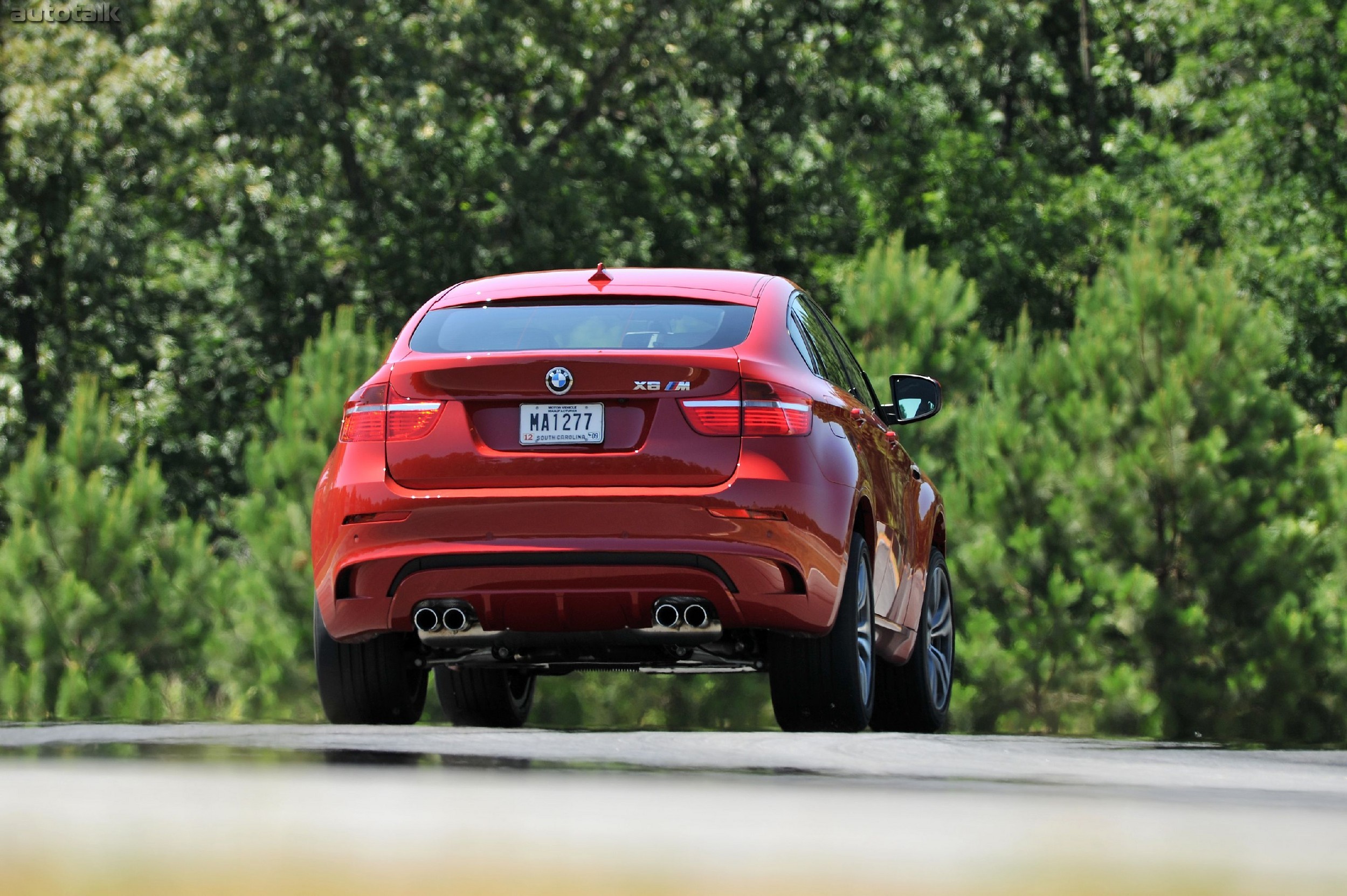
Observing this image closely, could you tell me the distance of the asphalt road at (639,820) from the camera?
308cm

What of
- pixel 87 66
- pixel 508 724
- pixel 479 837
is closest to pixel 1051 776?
pixel 479 837

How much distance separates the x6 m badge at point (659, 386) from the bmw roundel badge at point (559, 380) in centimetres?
21

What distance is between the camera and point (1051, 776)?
507cm

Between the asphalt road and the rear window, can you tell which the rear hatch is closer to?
the rear window

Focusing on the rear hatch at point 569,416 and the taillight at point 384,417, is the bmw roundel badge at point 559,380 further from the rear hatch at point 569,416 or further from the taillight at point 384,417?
the taillight at point 384,417

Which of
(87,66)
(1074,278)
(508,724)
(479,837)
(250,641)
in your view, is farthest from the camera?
(1074,278)

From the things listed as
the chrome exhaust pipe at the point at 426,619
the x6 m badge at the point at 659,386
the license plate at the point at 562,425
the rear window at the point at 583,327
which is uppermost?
the rear window at the point at 583,327

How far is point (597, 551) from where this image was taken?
20.7ft

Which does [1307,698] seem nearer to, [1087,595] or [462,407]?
[1087,595]

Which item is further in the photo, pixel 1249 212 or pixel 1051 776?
pixel 1249 212

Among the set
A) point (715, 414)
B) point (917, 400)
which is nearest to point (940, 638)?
point (917, 400)

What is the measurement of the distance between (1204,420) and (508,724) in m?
9.98

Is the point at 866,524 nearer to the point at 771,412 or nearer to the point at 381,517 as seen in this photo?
the point at 771,412

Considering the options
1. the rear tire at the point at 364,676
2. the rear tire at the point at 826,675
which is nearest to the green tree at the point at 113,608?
the rear tire at the point at 364,676
